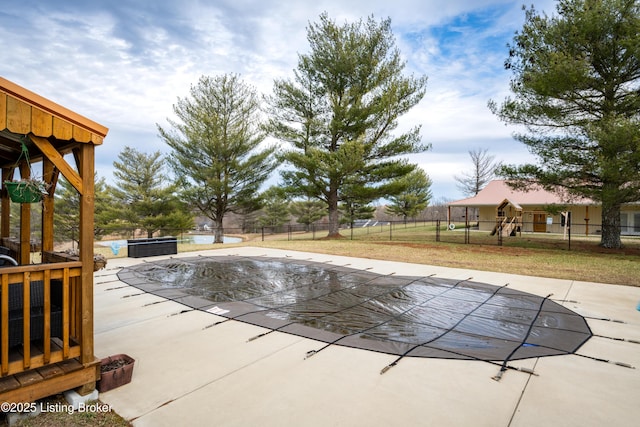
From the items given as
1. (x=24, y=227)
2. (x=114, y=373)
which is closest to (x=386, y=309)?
(x=114, y=373)

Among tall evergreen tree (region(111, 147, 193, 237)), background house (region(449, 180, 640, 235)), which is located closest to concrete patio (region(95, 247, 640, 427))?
background house (region(449, 180, 640, 235))

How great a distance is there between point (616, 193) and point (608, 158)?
102cm

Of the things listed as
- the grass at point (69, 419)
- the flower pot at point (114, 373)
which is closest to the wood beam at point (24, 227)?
the flower pot at point (114, 373)

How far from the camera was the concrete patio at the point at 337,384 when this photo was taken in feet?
6.59

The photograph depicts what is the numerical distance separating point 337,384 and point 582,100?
12.9m

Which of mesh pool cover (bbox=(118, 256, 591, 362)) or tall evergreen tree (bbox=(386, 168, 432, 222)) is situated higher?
tall evergreen tree (bbox=(386, 168, 432, 222))

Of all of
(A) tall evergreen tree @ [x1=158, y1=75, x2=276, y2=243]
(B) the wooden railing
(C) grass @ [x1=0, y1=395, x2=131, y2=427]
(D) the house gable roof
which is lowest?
(C) grass @ [x1=0, y1=395, x2=131, y2=427]

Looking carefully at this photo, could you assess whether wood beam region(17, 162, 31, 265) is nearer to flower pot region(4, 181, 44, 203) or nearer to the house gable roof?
flower pot region(4, 181, 44, 203)

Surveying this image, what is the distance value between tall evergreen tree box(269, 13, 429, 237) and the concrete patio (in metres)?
10.8

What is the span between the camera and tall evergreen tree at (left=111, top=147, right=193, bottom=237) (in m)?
18.2

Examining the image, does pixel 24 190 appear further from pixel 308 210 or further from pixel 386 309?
pixel 308 210

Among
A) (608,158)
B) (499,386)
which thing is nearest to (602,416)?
(499,386)

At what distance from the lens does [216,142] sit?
1545 cm

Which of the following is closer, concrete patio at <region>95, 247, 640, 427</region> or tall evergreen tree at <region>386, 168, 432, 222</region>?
concrete patio at <region>95, 247, 640, 427</region>
